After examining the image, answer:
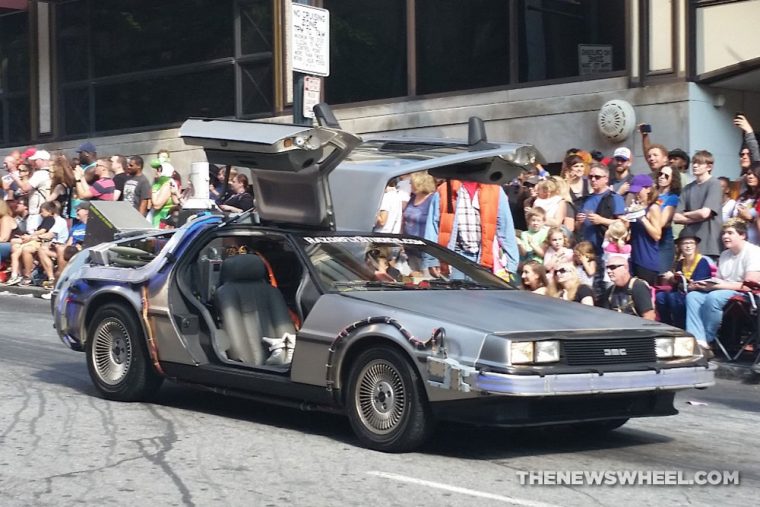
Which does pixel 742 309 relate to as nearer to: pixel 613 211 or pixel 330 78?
pixel 613 211

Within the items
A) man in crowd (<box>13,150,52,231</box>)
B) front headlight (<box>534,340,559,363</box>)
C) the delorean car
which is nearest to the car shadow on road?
the delorean car

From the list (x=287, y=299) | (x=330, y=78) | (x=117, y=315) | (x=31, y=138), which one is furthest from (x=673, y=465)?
(x=31, y=138)

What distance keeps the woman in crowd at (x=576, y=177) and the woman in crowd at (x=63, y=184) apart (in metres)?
8.98

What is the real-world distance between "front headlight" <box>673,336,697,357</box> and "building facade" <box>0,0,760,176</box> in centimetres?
836

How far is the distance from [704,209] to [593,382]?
600 cm

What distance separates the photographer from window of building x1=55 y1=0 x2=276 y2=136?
23.0 m

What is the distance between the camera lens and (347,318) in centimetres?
796

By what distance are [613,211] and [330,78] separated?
875 cm

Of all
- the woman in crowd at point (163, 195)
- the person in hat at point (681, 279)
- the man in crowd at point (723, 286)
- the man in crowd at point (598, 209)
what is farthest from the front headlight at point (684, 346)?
the woman in crowd at point (163, 195)

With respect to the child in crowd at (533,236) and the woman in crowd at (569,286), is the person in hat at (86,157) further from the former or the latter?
the woman in crowd at (569,286)

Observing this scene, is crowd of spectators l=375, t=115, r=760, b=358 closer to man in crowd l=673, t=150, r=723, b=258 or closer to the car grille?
man in crowd l=673, t=150, r=723, b=258

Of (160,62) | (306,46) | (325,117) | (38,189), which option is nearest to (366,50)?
(160,62)

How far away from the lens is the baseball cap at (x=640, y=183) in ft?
45.4

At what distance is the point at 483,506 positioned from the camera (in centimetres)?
646
